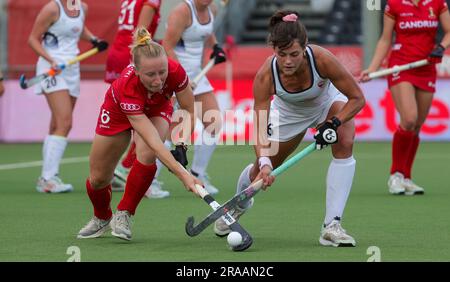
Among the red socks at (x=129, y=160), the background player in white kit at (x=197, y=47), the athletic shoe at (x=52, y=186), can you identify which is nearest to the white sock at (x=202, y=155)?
the background player in white kit at (x=197, y=47)

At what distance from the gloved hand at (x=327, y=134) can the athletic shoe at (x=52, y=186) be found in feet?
13.4

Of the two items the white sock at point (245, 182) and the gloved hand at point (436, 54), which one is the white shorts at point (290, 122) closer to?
the white sock at point (245, 182)

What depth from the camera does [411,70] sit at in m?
9.67

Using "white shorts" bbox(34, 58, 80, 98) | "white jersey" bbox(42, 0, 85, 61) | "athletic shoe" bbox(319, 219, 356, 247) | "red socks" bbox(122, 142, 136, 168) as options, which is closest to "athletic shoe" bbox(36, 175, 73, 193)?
"red socks" bbox(122, 142, 136, 168)

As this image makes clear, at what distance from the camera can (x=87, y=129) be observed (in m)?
A: 15.9

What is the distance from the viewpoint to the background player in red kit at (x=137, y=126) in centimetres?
633

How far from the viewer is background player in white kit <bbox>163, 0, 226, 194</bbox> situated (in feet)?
31.0

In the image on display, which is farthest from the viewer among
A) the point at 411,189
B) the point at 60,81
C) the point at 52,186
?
the point at 60,81

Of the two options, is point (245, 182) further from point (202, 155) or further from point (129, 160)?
point (129, 160)

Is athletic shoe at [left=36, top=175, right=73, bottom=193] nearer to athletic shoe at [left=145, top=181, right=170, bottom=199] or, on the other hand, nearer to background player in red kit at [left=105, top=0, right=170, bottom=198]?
background player in red kit at [left=105, top=0, right=170, bottom=198]

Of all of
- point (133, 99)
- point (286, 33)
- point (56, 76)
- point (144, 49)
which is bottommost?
point (56, 76)

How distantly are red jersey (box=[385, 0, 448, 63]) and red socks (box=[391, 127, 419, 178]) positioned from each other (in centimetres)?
65

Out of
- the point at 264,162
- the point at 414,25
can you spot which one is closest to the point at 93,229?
the point at 264,162

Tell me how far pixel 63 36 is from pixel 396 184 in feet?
10.6
